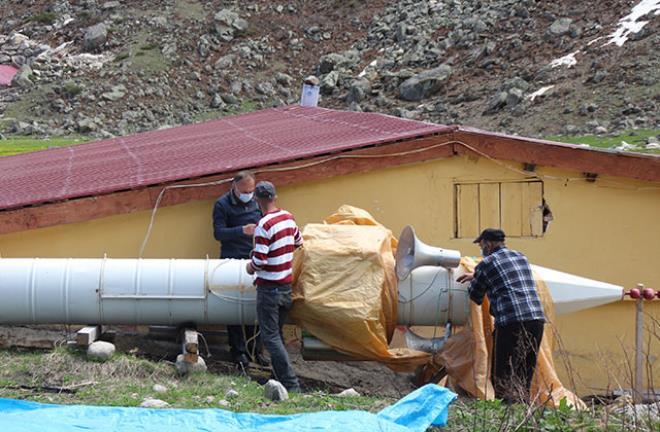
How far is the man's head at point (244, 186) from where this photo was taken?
9531mm

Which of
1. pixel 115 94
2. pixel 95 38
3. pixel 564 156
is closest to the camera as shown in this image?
pixel 564 156

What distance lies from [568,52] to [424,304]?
119 ft

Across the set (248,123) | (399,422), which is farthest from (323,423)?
(248,123)

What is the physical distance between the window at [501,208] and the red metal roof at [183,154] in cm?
85

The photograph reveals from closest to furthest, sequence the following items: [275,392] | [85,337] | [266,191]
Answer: [275,392], [266,191], [85,337]

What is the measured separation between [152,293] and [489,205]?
13.8 ft

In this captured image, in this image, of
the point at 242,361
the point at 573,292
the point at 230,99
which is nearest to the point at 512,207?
the point at 573,292

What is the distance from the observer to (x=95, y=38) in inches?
2174

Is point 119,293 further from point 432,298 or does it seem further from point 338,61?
point 338,61

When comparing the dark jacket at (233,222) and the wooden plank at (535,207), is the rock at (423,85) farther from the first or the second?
the dark jacket at (233,222)

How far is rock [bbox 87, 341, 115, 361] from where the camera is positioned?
27.2 feet

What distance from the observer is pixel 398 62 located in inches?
1907

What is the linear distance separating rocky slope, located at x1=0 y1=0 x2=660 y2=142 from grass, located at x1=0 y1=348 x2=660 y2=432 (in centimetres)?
2804

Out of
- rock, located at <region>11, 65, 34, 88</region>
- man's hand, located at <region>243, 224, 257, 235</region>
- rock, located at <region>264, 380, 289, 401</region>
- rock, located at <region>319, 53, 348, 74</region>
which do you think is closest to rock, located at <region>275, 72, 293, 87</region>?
rock, located at <region>319, 53, 348, 74</region>
